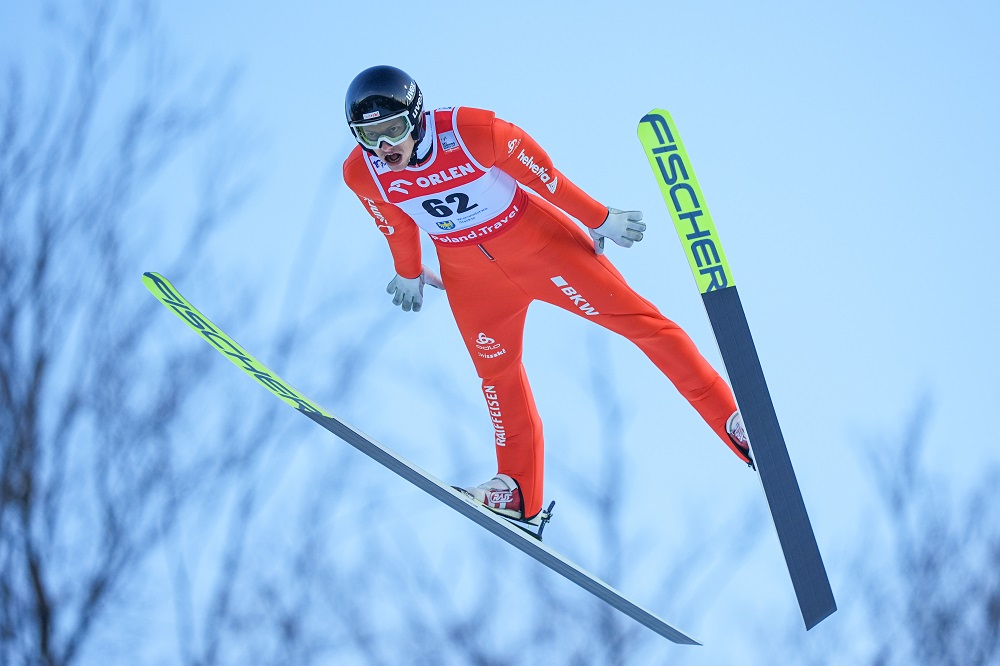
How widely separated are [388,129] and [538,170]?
599 mm

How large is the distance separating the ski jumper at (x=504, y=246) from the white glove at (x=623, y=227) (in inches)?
1.5

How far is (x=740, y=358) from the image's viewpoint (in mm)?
4133

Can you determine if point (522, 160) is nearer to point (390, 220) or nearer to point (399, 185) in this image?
point (399, 185)

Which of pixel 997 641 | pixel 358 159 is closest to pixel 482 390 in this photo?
pixel 358 159

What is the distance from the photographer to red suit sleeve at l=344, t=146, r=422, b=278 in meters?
4.52

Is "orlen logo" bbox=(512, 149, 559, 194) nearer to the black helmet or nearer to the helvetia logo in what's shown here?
the helvetia logo

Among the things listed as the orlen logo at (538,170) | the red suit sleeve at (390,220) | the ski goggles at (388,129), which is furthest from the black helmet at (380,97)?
the orlen logo at (538,170)

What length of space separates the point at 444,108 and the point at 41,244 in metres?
3.79

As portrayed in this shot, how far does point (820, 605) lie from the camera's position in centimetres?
451

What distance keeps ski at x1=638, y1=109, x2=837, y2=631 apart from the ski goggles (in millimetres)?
861

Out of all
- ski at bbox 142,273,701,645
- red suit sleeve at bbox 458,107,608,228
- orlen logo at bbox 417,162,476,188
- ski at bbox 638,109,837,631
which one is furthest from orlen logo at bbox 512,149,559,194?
ski at bbox 142,273,701,645

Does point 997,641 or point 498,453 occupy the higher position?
point 498,453

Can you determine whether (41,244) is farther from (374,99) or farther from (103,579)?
(374,99)

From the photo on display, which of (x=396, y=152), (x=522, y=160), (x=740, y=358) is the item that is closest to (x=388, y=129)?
(x=396, y=152)
